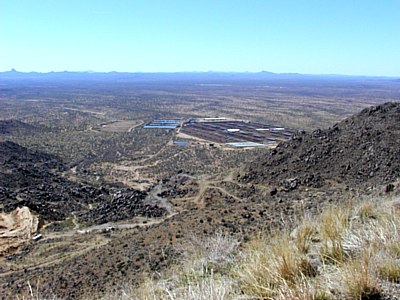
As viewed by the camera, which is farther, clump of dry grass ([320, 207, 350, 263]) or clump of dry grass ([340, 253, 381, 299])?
clump of dry grass ([320, 207, 350, 263])

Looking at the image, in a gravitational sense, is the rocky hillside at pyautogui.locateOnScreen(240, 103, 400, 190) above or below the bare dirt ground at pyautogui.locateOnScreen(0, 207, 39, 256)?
above

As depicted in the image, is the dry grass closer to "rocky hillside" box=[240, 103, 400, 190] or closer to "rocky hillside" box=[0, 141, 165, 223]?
"rocky hillside" box=[240, 103, 400, 190]

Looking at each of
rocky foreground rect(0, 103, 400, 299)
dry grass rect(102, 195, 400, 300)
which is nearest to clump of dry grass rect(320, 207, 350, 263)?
dry grass rect(102, 195, 400, 300)

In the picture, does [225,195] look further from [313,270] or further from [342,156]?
[313,270]

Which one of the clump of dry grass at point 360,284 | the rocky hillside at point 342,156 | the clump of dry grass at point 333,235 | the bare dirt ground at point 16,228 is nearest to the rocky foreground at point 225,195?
the rocky hillside at point 342,156

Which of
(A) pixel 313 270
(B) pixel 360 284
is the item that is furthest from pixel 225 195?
(B) pixel 360 284

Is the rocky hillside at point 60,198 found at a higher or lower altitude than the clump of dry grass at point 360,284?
lower

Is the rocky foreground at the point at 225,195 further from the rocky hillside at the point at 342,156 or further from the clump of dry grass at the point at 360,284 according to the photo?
the clump of dry grass at the point at 360,284

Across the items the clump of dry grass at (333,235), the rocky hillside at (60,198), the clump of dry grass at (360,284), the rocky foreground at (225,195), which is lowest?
the rocky hillside at (60,198)

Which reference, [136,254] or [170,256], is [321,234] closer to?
[170,256]
